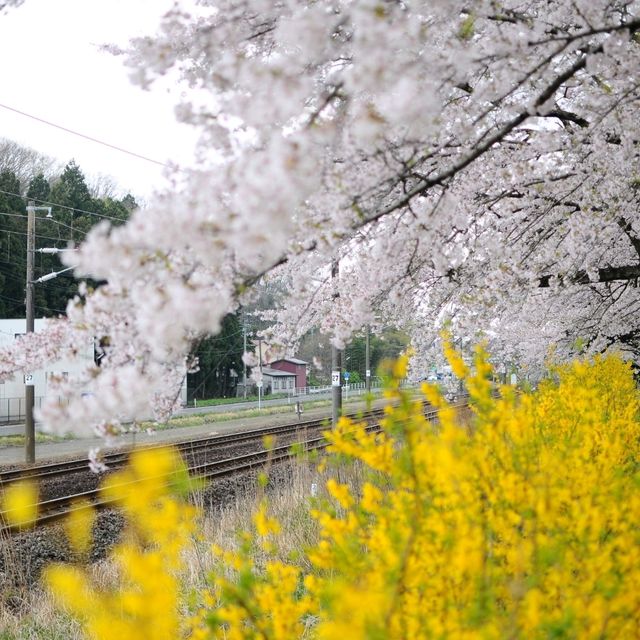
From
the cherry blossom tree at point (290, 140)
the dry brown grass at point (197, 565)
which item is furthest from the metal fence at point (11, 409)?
the cherry blossom tree at point (290, 140)

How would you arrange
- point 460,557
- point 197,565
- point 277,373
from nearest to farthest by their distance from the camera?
point 460,557, point 197,565, point 277,373

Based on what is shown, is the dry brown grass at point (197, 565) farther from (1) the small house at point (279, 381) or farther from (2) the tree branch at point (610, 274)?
(1) the small house at point (279, 381)

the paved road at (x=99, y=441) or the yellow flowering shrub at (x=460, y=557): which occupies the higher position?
the yellow flowering shrub at (x=460, y=557)

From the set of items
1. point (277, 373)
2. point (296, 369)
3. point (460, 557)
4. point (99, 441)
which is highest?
point (460, 557)

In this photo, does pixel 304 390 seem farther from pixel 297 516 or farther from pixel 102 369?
pixel 102 369

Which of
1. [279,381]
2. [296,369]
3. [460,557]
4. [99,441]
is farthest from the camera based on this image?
[296,369]

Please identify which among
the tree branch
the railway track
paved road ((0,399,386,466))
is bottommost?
paved road ((0,399,386,466))

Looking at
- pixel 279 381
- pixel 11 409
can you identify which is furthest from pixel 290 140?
pixel 279 381

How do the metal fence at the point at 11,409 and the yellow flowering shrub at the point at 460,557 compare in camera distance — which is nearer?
the yellow flowering shrub at the point at 460,557

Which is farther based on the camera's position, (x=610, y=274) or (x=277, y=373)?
(x=277, y=373)

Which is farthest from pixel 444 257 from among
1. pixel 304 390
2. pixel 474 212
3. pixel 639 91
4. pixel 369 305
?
pixel 304 390

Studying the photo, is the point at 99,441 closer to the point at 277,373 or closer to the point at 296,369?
the point at 277,373

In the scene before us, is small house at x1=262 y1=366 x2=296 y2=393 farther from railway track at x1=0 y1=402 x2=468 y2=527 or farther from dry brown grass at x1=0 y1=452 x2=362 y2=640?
dry brown grass at x1=0 y1=452 x2=362 y2=640

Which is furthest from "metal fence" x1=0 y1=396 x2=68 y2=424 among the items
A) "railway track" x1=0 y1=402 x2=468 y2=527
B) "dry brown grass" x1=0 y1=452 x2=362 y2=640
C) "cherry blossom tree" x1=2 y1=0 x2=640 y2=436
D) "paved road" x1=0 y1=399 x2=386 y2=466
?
"cherry blossom tree" x1=2 y1=0 x2=640 y2=436
